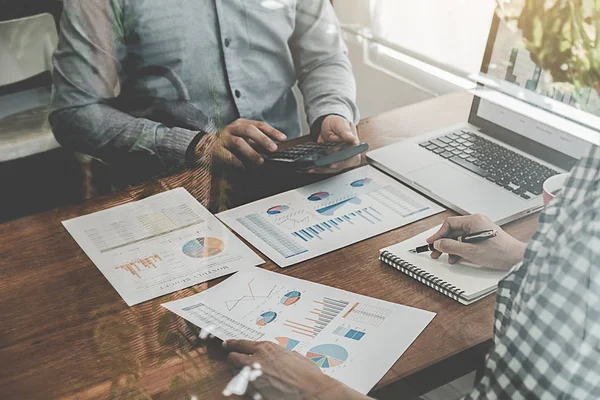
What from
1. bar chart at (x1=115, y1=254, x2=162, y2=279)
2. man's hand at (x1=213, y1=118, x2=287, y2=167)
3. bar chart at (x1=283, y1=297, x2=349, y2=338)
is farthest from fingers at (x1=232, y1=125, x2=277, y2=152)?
bar chart at (x1=283, y1=297, x2=349, y2=338)

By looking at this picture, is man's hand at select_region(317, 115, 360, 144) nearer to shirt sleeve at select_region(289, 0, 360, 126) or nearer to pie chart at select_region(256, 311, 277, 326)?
shirt sleeve at select_region(289, 0, 360, 126)

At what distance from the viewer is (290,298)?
898 mm

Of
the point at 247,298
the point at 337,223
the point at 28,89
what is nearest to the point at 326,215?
the point at 337,223

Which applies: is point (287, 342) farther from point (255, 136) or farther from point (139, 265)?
point (255, 136)

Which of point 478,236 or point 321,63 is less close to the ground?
point 321,63

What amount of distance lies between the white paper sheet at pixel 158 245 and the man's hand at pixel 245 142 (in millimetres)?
127

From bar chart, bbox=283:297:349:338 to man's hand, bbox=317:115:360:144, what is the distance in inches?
17.9

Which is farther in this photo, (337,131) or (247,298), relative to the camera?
(337,131)

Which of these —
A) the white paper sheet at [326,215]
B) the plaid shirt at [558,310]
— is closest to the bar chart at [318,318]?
the white paper sheet at [326,215]

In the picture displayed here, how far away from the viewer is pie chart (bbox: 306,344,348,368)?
0.78 m

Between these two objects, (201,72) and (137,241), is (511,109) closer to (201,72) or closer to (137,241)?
(201,72)

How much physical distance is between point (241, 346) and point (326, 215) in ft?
1.19

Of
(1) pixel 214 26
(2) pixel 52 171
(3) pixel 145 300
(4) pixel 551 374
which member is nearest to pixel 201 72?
(1) pixel 214 26

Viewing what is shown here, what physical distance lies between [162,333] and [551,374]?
0.48m
